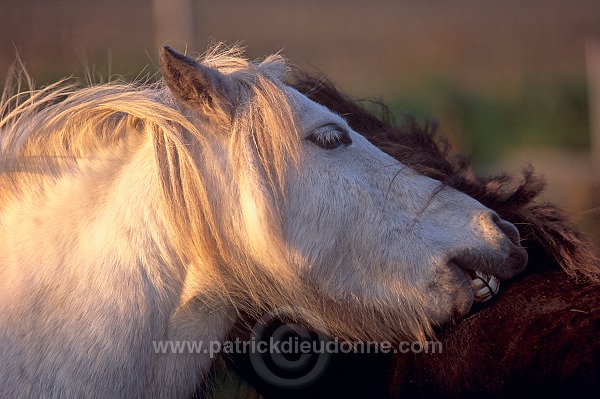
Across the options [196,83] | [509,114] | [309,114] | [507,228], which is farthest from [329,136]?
[509,114]

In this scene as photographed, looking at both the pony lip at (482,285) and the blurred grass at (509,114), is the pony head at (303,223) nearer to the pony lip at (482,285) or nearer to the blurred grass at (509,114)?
the pony lip at (482,285)

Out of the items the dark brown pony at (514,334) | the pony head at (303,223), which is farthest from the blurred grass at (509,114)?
the pony head at (303,223)

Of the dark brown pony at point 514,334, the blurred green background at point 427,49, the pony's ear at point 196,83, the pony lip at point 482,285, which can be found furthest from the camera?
the blurred green background at point 427,49

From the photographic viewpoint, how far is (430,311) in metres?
2.20

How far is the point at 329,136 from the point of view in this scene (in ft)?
7.36

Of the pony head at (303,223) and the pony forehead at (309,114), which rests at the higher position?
the pony forehead at (309,114)

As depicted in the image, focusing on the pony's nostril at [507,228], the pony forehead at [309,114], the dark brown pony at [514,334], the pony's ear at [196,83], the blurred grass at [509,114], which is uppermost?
the pony's ear at [196,83]

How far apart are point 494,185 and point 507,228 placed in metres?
0.45

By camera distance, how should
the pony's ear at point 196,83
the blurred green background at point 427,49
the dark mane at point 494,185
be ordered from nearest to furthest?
1. the pony's ear at point 196,83
2. the dark mane at point 494,185
3. the blurred green background at point 427,49

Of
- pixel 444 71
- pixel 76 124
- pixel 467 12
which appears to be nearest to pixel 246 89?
pixel 76 124

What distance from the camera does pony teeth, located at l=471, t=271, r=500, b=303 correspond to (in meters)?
2.22

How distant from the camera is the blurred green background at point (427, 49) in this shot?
303 inches

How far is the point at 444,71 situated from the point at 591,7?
8.67ft

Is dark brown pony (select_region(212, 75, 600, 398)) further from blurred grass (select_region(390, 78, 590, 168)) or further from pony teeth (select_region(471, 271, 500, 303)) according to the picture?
blurred grass (select_region(390, 78, 590, 168))
